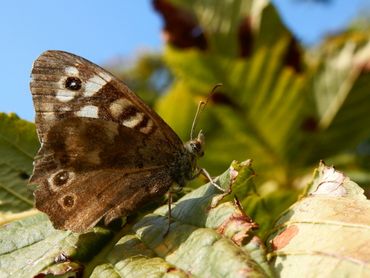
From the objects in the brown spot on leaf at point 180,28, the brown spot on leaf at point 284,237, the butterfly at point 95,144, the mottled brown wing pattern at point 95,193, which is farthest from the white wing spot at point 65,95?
the brown spot on leaf at point 180,28

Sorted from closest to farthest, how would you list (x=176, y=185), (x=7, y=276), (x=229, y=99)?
(x=7, y=276) → (x=176, y=185) → (x=229, y=99)

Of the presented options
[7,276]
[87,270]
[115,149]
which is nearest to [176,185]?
[115,149]

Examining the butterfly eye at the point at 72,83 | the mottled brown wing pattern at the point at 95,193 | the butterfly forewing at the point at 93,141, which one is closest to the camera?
the mottled brown wing pattern at the point at 95,193

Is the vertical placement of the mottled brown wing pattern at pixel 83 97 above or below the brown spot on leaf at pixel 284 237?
above

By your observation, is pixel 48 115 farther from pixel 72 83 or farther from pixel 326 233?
pixel 326 233

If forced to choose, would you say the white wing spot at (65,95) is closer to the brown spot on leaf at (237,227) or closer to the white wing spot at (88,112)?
the white wing spot at (88,112)

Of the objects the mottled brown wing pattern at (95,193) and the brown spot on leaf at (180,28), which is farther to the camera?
the brown spot on leaf at (180,28)

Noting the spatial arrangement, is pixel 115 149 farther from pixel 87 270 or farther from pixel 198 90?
pixel 198 90
